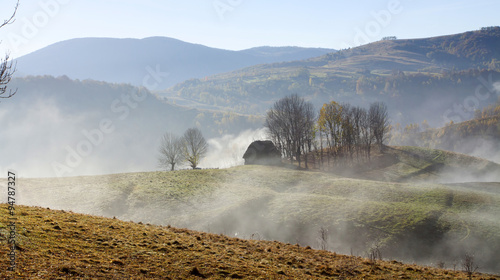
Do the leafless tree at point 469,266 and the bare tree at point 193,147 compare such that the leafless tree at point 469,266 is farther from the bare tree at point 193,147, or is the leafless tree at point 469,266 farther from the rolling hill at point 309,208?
the bare tree at point 193,147

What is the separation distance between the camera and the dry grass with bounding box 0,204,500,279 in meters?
13.8

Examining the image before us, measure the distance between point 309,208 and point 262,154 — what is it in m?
44.9

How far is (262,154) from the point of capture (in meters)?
86.9

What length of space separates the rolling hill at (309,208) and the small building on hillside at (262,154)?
23.8 m

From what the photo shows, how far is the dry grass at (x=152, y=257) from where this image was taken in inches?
543

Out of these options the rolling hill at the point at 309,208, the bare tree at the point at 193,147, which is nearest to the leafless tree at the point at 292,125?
the bare tree at the point at 193,147

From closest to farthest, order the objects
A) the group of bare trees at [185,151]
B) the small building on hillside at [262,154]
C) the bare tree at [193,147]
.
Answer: the small building on hillside at [262,154] < the group of bare trees at [185,151] < the bare tree at [193,147]

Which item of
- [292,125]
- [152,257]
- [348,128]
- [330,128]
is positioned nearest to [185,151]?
[292,125]

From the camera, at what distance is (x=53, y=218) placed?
19.6m

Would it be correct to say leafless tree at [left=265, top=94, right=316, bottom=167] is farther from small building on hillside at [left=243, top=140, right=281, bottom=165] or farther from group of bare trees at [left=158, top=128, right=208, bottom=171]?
group of bare trees at [left=158, top=128, right=208, bottom=171]

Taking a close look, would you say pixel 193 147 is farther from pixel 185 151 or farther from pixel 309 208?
pixel 309 208

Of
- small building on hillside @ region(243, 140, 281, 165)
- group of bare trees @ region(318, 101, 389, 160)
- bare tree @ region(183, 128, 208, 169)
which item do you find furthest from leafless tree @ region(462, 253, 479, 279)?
bare tree @ region(183, 128, 208, 169)

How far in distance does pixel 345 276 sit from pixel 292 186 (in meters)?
40.6

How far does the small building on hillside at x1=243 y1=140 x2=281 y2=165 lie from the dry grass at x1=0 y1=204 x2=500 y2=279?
63.3 m
